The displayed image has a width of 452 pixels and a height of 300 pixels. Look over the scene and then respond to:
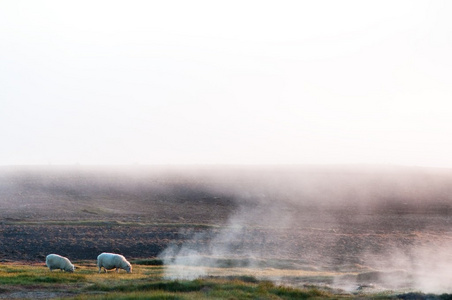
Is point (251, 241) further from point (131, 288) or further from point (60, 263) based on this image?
point (131, 288)

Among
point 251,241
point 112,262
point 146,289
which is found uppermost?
point 146,289

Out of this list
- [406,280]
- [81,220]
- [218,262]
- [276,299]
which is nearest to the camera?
[276,299]

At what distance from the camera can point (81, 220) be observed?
65062mm

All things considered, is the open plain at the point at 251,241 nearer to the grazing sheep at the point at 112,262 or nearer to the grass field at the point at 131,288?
the grass field at the point at 131,288

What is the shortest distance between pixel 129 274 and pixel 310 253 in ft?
75.8

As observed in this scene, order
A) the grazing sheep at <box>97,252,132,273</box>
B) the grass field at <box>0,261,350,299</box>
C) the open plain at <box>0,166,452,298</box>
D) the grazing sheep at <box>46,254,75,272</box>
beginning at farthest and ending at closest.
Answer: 1. the grazing sheep at <box>97,252,132,273</box>
2. the open plain at <box>0,166,452,298</box>
3. the grazing sheep at <box>46,254,75,272</box>
4. the grass field at <box>0,261,350,299</box>

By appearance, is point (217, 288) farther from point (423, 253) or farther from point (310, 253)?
point (423, 253)

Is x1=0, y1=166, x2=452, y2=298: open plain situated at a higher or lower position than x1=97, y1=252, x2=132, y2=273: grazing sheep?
lower

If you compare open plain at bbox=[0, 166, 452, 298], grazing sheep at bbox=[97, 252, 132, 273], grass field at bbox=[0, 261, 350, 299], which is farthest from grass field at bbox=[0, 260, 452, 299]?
grazing sheep at bbox=[97, 252, 132, 273]

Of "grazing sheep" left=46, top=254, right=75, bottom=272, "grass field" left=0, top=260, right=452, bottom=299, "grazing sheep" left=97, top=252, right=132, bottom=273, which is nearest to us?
"grass field" left=0, top=260, right=452, bottom=299

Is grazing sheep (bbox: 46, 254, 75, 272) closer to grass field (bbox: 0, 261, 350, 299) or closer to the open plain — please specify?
the open plain

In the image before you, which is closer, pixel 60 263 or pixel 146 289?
pixel 146 289

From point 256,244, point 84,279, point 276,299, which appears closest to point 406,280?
point 276,299

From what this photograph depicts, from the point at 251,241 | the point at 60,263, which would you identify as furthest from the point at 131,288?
the point at 251,241
